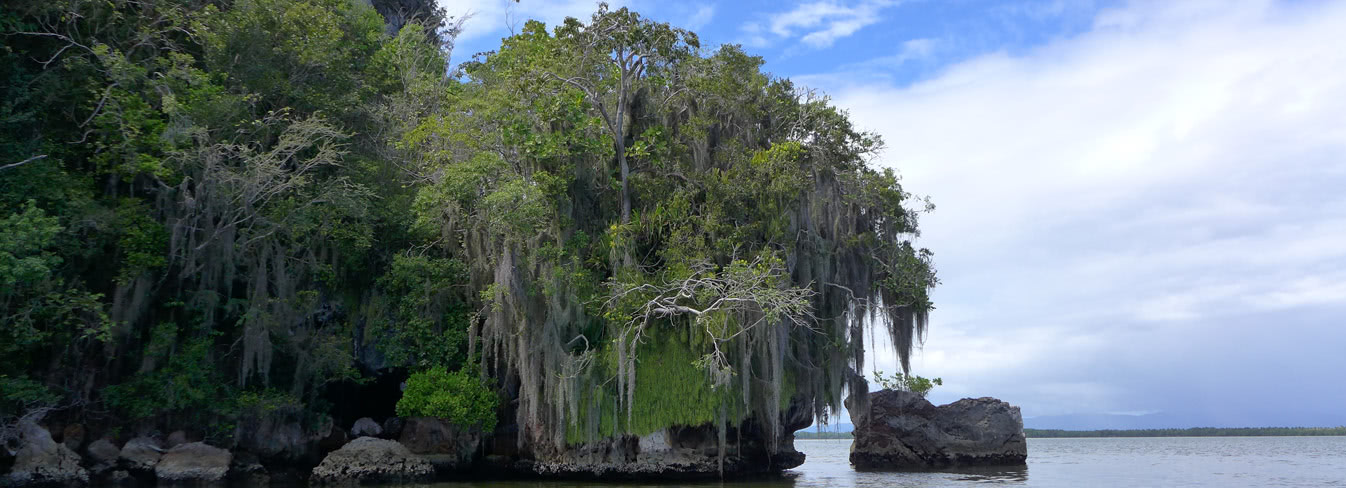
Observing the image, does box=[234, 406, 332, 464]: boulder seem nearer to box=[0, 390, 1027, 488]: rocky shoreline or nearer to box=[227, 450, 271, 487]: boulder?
box=[0, 390, 1027, 488]: rocky shoreline

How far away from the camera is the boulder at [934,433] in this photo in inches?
1120

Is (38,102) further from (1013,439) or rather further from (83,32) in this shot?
(1013,439)

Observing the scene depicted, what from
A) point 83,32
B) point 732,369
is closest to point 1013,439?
point 732,369

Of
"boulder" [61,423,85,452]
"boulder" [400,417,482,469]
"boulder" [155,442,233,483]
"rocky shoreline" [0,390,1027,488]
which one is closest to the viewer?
"rocky shoreline" [0,390,1027,488]

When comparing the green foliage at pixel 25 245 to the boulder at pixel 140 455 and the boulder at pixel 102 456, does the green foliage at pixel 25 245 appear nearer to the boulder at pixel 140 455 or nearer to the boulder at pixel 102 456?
the boulder at pixel 102 456

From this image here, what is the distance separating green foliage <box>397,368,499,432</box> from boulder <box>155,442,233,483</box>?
12.6ft

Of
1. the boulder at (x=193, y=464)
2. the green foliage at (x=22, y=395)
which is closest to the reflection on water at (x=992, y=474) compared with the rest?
the boulder at (x=193, y=464)

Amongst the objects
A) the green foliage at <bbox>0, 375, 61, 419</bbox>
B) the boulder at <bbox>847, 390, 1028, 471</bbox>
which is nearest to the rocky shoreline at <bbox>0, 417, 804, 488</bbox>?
the green foliage at <bbox>0, 375, 61, 419</bbox>

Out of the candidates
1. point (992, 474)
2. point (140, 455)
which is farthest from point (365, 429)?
point (992, 474)

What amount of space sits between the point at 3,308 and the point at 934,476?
67.2 feet

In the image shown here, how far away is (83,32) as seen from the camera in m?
18.7

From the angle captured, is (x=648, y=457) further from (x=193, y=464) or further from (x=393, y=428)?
(x=193, y=464)

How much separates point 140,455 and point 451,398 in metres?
6.65

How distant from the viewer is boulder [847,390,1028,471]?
93.4 ft
